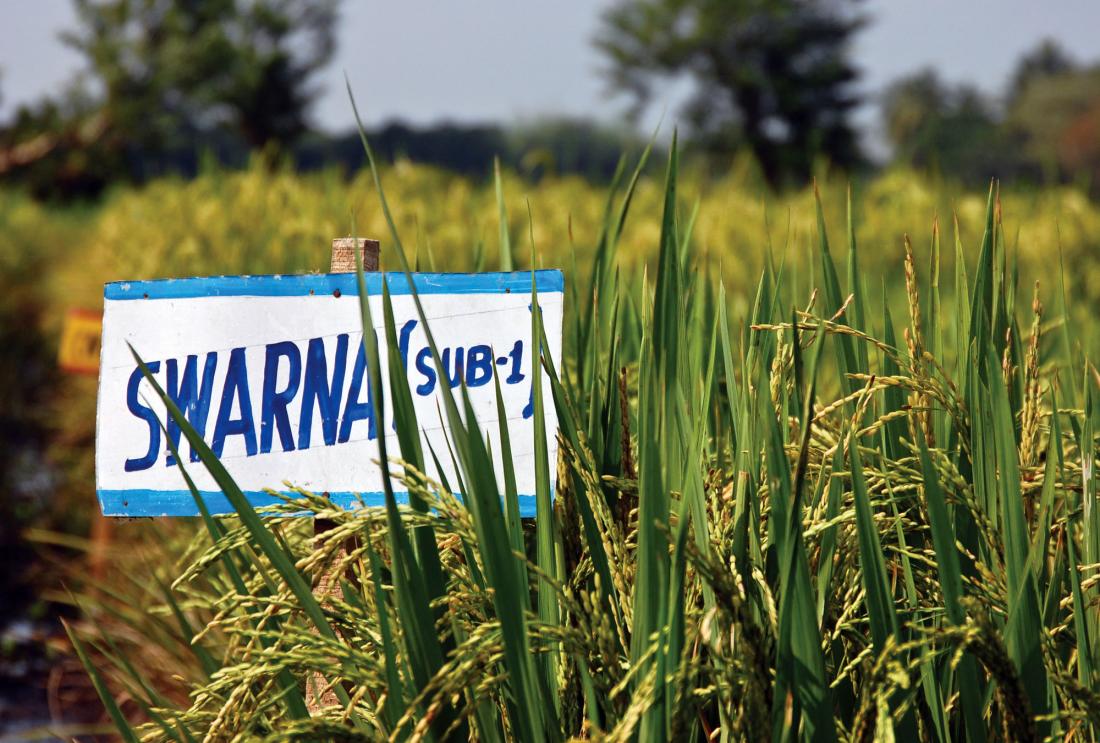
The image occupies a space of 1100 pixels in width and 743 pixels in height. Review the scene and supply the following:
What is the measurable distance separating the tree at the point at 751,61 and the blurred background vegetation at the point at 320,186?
0.34 ft

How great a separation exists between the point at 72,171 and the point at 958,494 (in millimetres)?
19208

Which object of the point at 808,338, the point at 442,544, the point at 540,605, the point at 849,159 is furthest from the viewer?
the point at 849,159

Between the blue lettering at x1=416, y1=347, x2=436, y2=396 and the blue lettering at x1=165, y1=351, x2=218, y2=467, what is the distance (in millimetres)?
306

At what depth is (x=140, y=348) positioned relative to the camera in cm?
149

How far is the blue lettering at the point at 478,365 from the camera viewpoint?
1402 millimetres

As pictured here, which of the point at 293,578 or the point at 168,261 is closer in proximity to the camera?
the point at 293,578

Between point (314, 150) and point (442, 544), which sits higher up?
point (314, 150)

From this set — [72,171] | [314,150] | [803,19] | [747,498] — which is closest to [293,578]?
[747,498]

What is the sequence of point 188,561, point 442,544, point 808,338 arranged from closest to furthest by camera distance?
point 442,544, point 808,338, point 188,561

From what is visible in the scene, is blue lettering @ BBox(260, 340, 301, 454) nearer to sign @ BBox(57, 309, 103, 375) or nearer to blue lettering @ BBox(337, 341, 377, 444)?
blue lettering @ BBox(337, 341, 377, 444)

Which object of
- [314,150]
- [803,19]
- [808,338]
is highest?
[803,19]

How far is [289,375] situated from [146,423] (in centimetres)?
23

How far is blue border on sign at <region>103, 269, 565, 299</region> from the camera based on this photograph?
4.58 ft

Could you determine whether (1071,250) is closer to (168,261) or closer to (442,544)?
(168,261)
